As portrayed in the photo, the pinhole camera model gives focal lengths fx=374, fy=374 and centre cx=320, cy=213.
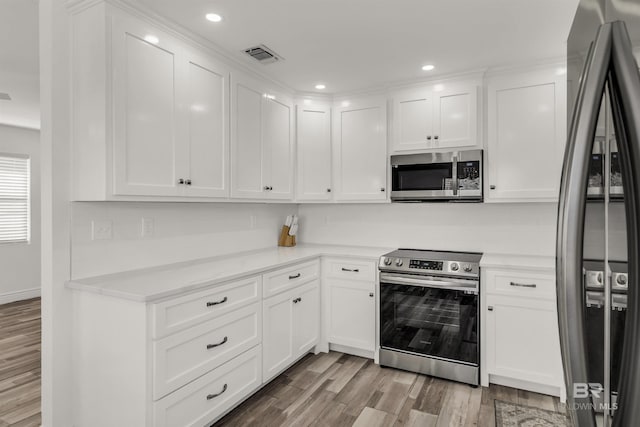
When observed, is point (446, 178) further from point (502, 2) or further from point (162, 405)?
point (162, 405)

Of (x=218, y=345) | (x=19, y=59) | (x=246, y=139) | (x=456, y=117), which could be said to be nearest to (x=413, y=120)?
(x=456, y=117)

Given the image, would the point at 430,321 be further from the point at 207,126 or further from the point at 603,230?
the point at 603,230

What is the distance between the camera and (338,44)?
2611mm

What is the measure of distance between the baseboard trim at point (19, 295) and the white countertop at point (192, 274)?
401 centimetres

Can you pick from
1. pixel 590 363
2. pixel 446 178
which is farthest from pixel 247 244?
pixel 590 363

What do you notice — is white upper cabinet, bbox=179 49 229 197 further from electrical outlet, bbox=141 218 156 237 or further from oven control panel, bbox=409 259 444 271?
oven control panel, bbox=409 259 444 271

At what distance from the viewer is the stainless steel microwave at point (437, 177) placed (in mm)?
3033

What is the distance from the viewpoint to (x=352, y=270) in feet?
10.7

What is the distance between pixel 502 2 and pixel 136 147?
2.20m

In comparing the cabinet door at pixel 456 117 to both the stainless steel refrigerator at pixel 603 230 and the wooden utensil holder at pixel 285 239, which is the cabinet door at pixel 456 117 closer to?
the wooden utensil holder at pixel 285 239

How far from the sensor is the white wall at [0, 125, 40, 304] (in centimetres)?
507

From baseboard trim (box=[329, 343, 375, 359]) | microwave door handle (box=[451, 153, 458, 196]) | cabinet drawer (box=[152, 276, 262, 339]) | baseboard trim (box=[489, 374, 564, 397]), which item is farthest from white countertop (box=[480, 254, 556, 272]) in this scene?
cabinet drawer (box=[152, 276, 262, 339])

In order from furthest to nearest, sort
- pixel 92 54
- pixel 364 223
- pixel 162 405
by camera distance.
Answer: pixel 364 223, pixel 92 54, pixel 162 405

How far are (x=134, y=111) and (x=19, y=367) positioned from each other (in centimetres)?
255
